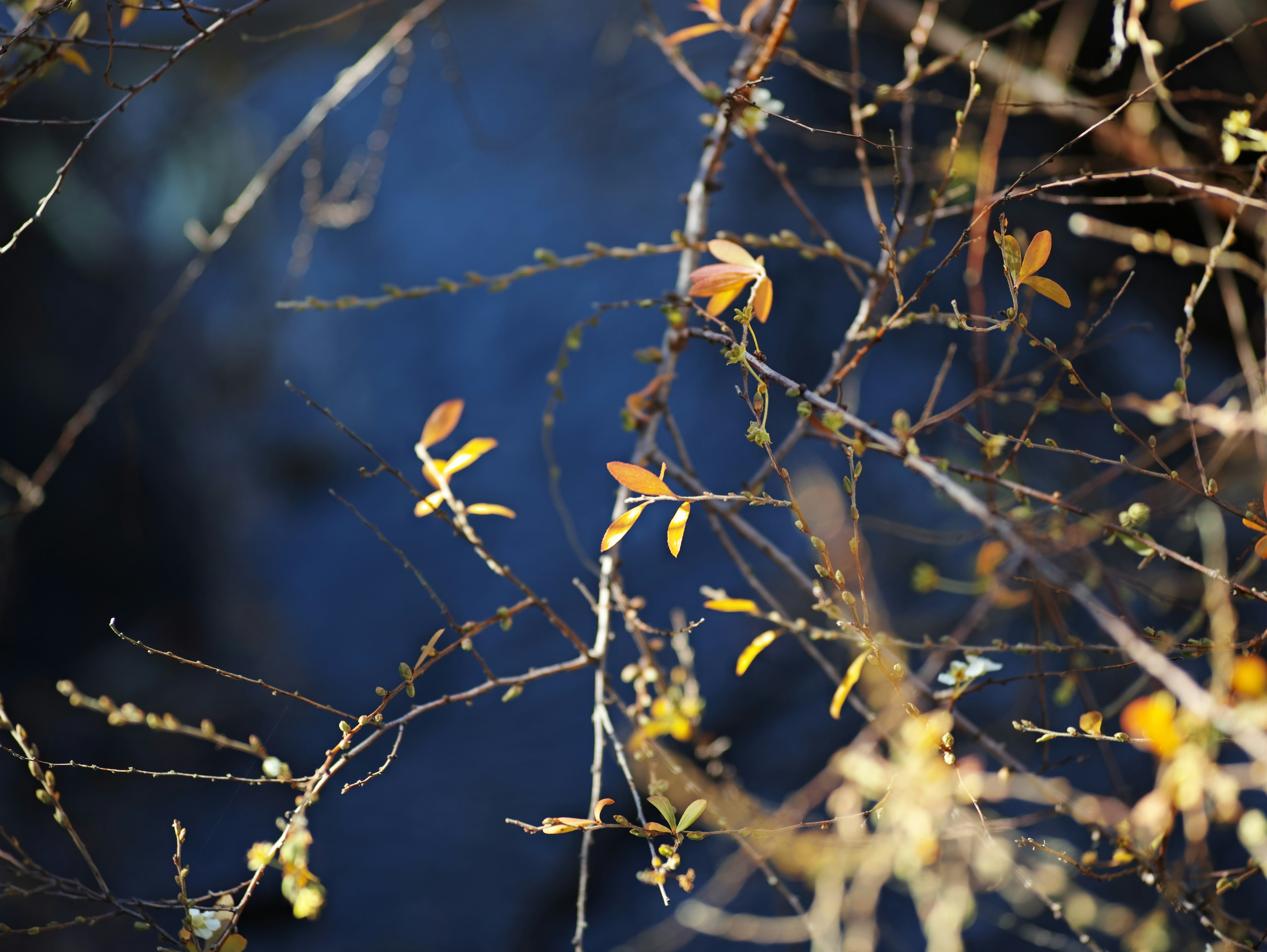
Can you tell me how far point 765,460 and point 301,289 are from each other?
91cm

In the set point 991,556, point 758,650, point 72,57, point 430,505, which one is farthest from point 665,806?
point 72,57

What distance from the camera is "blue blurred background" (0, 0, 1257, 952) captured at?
1.11 metres

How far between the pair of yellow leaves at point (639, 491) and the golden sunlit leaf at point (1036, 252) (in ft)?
0.84

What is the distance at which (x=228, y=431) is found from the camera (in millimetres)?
1343

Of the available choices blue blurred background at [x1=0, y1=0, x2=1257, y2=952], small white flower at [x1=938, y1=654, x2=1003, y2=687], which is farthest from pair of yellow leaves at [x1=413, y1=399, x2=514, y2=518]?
blue blurred background at [x1=0, y1=0, x2=1257, y2=952]

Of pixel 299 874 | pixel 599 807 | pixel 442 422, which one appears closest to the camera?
pixel 299 874

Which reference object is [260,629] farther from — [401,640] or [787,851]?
[787,851]

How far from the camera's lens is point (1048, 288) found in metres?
0.45

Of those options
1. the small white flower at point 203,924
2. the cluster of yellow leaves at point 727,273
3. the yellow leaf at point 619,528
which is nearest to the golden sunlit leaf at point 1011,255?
the cluster of yellow leaves at point 727,273

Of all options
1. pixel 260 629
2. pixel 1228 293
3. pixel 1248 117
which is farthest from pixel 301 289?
pixel 1228 293

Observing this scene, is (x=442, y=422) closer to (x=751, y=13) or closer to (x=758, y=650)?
(x=758, y=650)

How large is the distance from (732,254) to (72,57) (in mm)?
545

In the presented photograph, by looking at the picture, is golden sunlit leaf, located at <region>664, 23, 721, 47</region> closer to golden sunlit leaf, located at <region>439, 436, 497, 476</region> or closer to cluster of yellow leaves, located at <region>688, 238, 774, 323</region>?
cluster of yellow leaves, located at <region>688, 238, 774, 323</region>

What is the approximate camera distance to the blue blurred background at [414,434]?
3.64 feet
